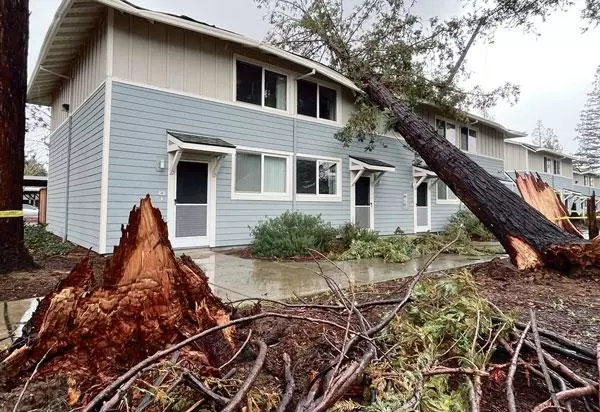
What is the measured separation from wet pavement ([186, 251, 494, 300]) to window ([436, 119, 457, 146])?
8723mm

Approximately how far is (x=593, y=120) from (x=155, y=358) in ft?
229

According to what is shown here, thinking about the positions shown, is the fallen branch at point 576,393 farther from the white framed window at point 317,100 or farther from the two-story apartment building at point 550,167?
the two-story apartment building at point 550,167

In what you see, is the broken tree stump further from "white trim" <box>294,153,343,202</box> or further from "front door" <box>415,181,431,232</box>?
"front door" <box>415,181,431,232</box>

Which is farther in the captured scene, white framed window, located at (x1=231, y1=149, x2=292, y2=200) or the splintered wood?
white framed window, located at (x1=231, y1=149, x2=292, y2=200)

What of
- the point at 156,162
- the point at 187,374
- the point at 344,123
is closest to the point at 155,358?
the point at 187,374

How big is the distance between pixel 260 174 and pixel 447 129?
10.0 m

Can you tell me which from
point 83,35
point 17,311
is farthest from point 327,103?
point 17,311

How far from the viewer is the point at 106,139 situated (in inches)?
284

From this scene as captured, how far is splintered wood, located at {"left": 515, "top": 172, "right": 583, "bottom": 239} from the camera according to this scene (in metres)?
6.15


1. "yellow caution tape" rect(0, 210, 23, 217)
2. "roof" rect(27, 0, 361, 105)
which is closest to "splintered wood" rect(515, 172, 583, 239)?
"roof" rect(27, 0, 361, 105)

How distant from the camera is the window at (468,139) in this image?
16.1 metres

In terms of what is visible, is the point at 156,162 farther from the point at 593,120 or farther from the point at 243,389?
the point at 593,120

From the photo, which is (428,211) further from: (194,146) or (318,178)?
(194,146)

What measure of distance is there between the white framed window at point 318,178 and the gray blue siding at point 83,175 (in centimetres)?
508
